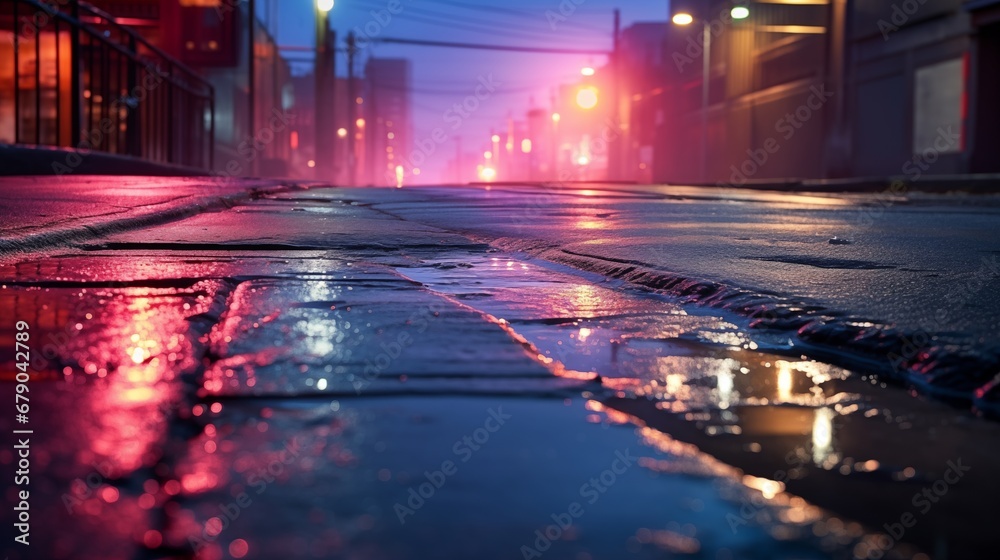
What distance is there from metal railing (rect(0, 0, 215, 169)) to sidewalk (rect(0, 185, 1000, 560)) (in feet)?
24.0

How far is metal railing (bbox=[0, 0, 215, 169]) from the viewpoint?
9.28m

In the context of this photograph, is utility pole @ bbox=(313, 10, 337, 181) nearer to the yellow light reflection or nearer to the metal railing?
the metal railing

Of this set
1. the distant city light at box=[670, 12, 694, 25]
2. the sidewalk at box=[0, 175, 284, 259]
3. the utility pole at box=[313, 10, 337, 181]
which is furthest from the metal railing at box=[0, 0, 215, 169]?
the distant city light at box=[670, 12, 694, 25]

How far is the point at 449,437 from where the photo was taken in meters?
1.23

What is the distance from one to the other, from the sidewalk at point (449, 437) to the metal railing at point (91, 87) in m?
7.31

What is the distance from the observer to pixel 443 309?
7.31 feet

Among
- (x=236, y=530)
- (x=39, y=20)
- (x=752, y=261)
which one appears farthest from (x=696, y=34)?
(x=236, y=530)

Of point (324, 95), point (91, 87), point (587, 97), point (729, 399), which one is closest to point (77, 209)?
point (729, 399)

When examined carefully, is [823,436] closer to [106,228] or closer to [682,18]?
[106,228]

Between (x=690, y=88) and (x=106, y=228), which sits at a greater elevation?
(x=690, y=88)

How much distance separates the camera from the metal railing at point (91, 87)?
928 cm

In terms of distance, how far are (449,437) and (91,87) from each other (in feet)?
33.8

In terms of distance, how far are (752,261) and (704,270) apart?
0.39 meters

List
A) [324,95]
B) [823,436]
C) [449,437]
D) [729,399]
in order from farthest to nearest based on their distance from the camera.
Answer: [324,95]
[729,399]
[823,436]
[449,437]
